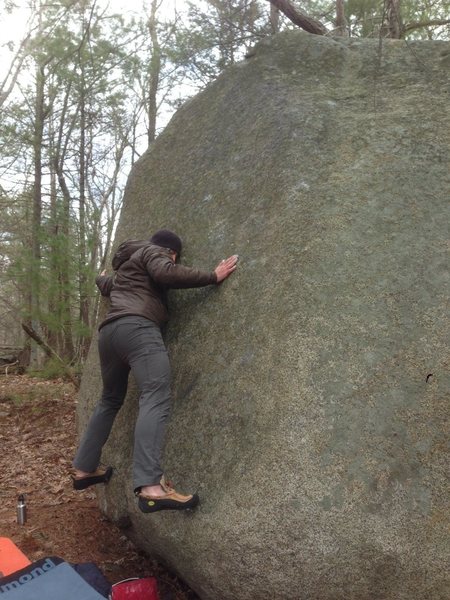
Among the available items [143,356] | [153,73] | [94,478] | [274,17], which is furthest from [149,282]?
[153,73]

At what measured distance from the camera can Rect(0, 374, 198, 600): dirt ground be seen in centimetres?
442

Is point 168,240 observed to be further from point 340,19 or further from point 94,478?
point 340,19

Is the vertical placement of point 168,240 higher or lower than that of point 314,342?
higher

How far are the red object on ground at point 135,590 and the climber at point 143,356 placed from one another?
605 mm

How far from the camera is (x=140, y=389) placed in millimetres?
4031

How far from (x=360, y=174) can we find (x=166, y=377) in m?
2.06

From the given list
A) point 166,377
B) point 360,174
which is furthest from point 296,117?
point 166,377

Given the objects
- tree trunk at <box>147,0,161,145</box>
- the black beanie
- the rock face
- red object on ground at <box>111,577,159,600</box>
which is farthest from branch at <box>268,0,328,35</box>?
red object on ground at <box>111,577,159,600</box>

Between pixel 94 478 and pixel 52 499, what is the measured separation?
156 cm

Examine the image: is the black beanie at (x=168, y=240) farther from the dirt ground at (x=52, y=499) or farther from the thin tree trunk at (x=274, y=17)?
the thin tree trunk at (x=274, y=17)

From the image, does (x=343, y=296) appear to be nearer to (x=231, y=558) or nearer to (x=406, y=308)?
(x=406, y=308)

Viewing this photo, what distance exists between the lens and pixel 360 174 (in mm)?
4039

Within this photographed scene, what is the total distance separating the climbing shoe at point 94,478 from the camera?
436 cm

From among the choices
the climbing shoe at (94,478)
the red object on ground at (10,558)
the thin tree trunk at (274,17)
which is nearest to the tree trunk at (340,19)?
the thin tree trunk at (274,17)
